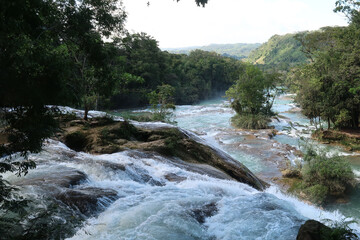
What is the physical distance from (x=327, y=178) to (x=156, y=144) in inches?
283

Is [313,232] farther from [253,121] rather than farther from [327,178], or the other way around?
[253,121]

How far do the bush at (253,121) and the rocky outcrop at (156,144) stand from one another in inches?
579

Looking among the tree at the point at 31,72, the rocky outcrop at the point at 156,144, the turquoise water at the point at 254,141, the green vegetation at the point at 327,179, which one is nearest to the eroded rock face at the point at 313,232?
the tree at the point at 31,72

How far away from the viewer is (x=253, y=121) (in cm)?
2564

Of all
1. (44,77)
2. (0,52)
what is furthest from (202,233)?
(0,52)

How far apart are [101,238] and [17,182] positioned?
97.5 inches

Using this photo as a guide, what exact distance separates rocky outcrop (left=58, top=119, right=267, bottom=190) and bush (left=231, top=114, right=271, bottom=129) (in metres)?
14.7

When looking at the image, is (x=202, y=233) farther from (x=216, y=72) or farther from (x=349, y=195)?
(x=216, y=72)

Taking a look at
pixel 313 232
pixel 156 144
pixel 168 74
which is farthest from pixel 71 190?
pixel 168 74

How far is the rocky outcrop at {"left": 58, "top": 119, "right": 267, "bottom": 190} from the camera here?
9.30 meters

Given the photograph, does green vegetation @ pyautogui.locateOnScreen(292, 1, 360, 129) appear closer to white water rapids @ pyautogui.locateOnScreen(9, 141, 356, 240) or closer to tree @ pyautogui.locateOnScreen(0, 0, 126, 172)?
white water rapids @ pyautogui.locateOnScreen(9, 141, 356, 240)

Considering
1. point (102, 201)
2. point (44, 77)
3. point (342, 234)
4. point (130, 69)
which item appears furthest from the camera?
point (130, 69)

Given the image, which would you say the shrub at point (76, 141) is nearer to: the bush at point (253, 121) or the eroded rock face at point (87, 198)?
the eroded rock face at point (87, 198)

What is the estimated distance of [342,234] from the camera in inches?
163
